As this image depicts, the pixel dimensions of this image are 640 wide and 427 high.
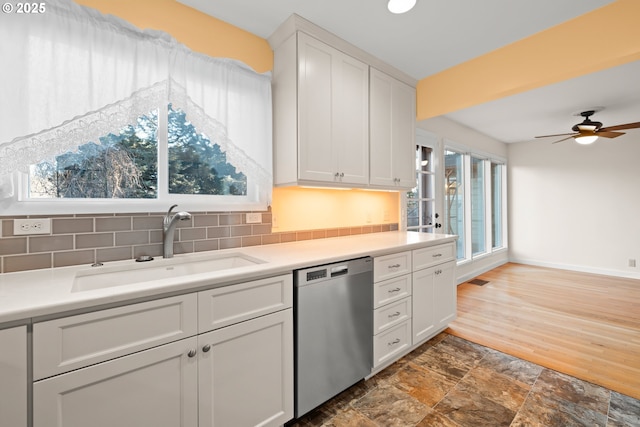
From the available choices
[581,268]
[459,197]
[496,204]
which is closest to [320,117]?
[459,197]

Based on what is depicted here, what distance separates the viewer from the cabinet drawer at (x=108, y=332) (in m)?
0.94

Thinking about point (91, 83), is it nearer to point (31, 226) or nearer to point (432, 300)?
point (31, 226)

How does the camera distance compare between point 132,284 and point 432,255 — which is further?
point 432,255

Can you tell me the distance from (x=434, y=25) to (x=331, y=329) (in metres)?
2.27

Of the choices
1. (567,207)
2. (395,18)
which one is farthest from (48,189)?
(567,207)

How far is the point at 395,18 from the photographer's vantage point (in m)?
2.02

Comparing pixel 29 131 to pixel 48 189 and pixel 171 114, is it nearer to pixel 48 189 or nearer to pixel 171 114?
pixel 48 189

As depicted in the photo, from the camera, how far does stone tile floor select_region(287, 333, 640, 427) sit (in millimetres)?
1640

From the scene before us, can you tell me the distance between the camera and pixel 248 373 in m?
1.39

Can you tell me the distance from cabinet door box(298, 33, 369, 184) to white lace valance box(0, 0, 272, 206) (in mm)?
461

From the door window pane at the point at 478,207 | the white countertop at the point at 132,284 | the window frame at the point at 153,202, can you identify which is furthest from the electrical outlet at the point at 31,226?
the door window pane at the point at 478,207

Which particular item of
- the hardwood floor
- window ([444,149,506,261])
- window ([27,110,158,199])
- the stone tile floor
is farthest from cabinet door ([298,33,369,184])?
window ([444,149,506,261])

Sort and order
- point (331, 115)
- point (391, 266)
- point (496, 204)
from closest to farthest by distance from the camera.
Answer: point (391, 266), point (331, 115), point (496, 204)

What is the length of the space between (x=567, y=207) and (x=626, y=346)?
3475mm
